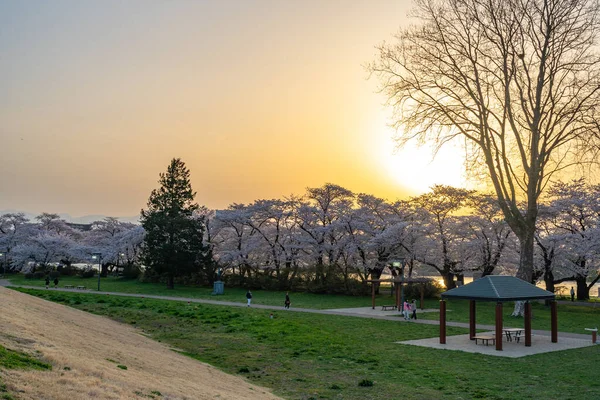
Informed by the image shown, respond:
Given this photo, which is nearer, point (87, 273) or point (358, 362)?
point (358, 362)

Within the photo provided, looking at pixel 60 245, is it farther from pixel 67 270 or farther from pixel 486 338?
pixel 486 338

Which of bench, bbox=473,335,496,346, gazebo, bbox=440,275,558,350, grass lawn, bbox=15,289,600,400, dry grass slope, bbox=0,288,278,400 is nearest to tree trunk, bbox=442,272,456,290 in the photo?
grass lawn, bbox=15,289,600,400

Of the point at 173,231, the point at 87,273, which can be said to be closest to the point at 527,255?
the point at 173,231

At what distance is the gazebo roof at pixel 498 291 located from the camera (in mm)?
22938

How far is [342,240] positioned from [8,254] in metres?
62.4

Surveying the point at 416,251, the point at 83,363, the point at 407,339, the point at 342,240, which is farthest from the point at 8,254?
the point at 83,363

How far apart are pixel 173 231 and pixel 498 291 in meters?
46.0

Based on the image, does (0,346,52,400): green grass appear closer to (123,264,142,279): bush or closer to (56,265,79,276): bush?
(123,264,142,279): bush

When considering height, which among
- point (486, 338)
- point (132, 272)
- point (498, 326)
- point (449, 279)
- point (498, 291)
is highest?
point (449, 279)

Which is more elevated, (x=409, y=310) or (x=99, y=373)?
(x=409, y=310)

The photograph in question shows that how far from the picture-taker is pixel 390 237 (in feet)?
177

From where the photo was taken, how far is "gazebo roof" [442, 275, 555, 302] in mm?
22938

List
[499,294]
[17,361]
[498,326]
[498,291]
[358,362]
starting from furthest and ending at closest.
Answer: [498,291] → [499,294] → [498,326] → [358,362] → [17,361]

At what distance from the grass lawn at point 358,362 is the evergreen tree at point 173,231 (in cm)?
2985
